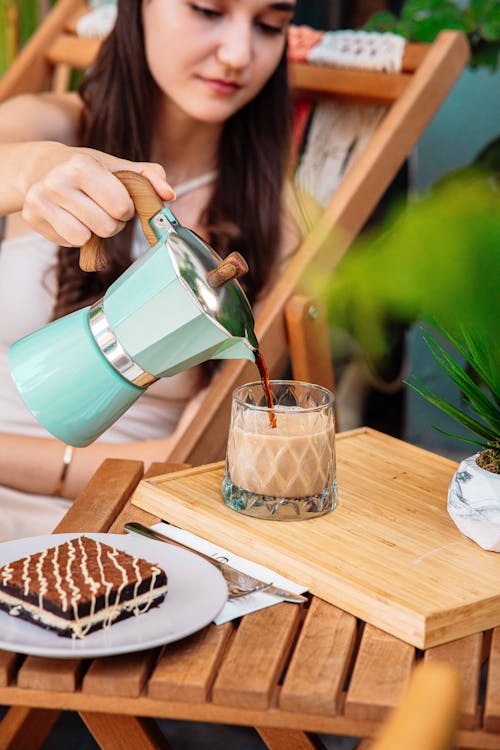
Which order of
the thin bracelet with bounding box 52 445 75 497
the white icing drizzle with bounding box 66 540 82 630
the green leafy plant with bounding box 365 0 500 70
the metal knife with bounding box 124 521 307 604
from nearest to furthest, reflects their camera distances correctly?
the white icing drizzle with bounding box 66 540 82 630 < the metal knife with bounding box 124 521 307 604 < the thin bracelet with bounding box 52 445 75 497 < the green leafy plant with bounding box 365 0 500 70

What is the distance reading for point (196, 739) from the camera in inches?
63.5

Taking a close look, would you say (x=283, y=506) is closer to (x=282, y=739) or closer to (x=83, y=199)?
(x=282, y=739)

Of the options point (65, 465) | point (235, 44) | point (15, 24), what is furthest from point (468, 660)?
point (15, 24)

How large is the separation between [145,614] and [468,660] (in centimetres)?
25

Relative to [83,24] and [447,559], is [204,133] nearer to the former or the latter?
[83,24]

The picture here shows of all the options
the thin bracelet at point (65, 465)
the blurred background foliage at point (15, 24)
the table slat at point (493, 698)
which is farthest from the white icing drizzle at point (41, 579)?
the blurred background foliage at point (15, 24)

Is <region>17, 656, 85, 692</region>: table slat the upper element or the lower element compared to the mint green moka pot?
lower

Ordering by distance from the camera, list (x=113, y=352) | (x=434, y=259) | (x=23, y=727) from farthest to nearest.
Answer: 1. (x=23, y=727)
2. (x=113, y=352)
3. (x=434, y=259)

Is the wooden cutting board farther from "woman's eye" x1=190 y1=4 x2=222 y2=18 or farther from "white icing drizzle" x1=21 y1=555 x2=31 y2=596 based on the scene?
"woman's eye" x1=190 y1=4 x2=222 y2=18

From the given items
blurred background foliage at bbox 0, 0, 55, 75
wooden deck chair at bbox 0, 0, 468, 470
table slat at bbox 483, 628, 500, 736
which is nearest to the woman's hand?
table slat at bbox 483, 628, 500, 736

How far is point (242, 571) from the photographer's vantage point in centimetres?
92

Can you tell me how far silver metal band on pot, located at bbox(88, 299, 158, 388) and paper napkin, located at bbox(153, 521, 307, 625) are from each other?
0.17 metres

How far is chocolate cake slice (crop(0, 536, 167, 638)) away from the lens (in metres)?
0.76

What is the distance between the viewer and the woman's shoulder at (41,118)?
1.71 meters
